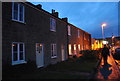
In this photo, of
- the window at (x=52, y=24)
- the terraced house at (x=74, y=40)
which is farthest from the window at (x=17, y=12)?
the terraced house at (x=74, y=40)

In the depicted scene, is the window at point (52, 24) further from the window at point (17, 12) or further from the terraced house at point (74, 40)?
the terraced house at point (74, 40)

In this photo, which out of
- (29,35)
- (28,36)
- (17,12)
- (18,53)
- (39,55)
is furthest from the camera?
(39,55)

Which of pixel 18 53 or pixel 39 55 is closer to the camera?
pixel 18 53

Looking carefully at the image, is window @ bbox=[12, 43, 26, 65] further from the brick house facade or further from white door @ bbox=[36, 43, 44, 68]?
white door @ bbox=[36, 43, 44, 68]

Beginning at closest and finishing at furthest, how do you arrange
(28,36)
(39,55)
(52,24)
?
(28,36) → (39,55) → (52,24)

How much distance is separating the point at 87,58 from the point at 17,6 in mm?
11745

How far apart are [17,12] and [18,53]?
2.96 m

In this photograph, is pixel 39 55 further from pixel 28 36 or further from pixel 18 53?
pixel 18 53

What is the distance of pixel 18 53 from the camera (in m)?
8.88

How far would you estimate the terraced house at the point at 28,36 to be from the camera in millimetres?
8102

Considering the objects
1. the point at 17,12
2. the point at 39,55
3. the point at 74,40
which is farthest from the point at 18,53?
the point at 74,40

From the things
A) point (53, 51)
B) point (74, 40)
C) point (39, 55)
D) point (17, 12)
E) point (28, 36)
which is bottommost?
point (39, 55)

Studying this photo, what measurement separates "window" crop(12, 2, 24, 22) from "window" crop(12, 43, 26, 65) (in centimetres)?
188

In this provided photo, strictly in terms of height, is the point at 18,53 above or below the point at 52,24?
below
